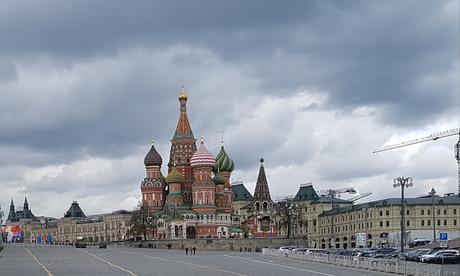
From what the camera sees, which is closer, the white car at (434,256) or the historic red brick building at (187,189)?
the white car at (434,256)

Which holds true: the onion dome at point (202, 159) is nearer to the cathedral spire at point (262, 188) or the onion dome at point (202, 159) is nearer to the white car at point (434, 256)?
the cathedral spire at point (262, 188)

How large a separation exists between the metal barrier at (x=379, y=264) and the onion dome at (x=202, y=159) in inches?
3116

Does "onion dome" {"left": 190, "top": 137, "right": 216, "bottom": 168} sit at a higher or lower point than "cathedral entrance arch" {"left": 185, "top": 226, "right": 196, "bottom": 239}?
higher

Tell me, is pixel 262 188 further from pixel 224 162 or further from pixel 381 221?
pixel 381 221

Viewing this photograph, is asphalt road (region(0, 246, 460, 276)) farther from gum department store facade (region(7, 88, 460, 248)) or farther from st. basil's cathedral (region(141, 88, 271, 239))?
st. basil's cathedral (region(141, 88, 271, 239))

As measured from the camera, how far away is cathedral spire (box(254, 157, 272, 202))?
559 ft

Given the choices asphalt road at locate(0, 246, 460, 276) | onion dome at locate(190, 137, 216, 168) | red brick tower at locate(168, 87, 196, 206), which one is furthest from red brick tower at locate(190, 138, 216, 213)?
asphalt road at locate(0, 246, 460, 276)

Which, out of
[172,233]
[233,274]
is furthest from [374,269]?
[172,233]

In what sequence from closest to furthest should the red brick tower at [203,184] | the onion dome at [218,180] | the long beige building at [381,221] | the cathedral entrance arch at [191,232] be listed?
1. the long beige building at [381,221]
2. the cathedral entrance arch at [191,232]
3. the red brick tower at [203,184]
4. the onion dome at [218,180]

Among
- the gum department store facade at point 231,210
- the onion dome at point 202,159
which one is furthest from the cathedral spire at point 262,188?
the onion dome at point 202,159

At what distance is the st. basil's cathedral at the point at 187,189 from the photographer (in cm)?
15862

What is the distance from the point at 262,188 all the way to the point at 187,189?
641 inches

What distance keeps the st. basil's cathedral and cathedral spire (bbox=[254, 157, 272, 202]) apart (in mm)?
5902

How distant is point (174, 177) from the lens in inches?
6457
